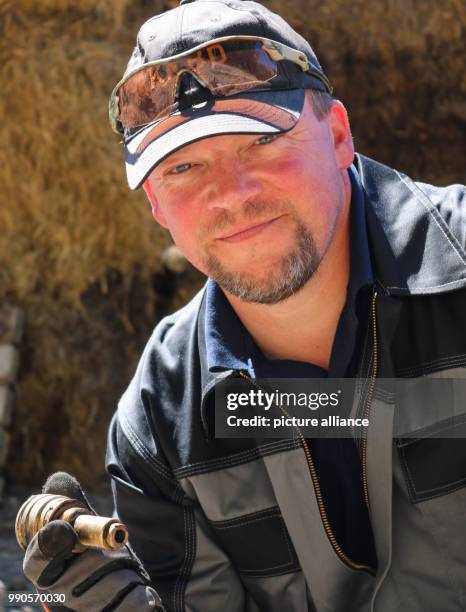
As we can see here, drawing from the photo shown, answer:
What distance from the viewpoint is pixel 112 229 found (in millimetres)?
3074

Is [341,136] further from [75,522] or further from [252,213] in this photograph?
[75,522]

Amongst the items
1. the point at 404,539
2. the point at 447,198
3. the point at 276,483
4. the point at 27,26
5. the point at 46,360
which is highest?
the point at 27,26

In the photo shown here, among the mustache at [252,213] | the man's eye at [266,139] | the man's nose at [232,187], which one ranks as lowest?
the mustache at [252,213]

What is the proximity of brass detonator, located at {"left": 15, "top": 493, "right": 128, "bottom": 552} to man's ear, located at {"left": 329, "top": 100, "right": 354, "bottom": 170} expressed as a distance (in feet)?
2.52

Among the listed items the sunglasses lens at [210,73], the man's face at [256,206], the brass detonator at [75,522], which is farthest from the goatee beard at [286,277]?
the brass detonator at [75,522]

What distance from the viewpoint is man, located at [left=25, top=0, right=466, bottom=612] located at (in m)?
1.67

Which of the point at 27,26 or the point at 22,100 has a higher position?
the point at 27,26

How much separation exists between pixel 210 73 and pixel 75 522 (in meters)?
0.79

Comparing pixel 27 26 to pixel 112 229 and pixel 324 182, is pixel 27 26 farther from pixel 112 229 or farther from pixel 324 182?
pixel 324 182

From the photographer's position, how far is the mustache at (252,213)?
1.65m

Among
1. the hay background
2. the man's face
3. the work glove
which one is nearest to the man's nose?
the man's face

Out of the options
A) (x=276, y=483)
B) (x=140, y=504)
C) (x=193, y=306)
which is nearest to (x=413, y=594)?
(x=276, y=483)

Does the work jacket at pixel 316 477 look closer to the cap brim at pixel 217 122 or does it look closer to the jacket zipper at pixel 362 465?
the jacket zipper at pixel 362 465

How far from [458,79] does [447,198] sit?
1443mm
